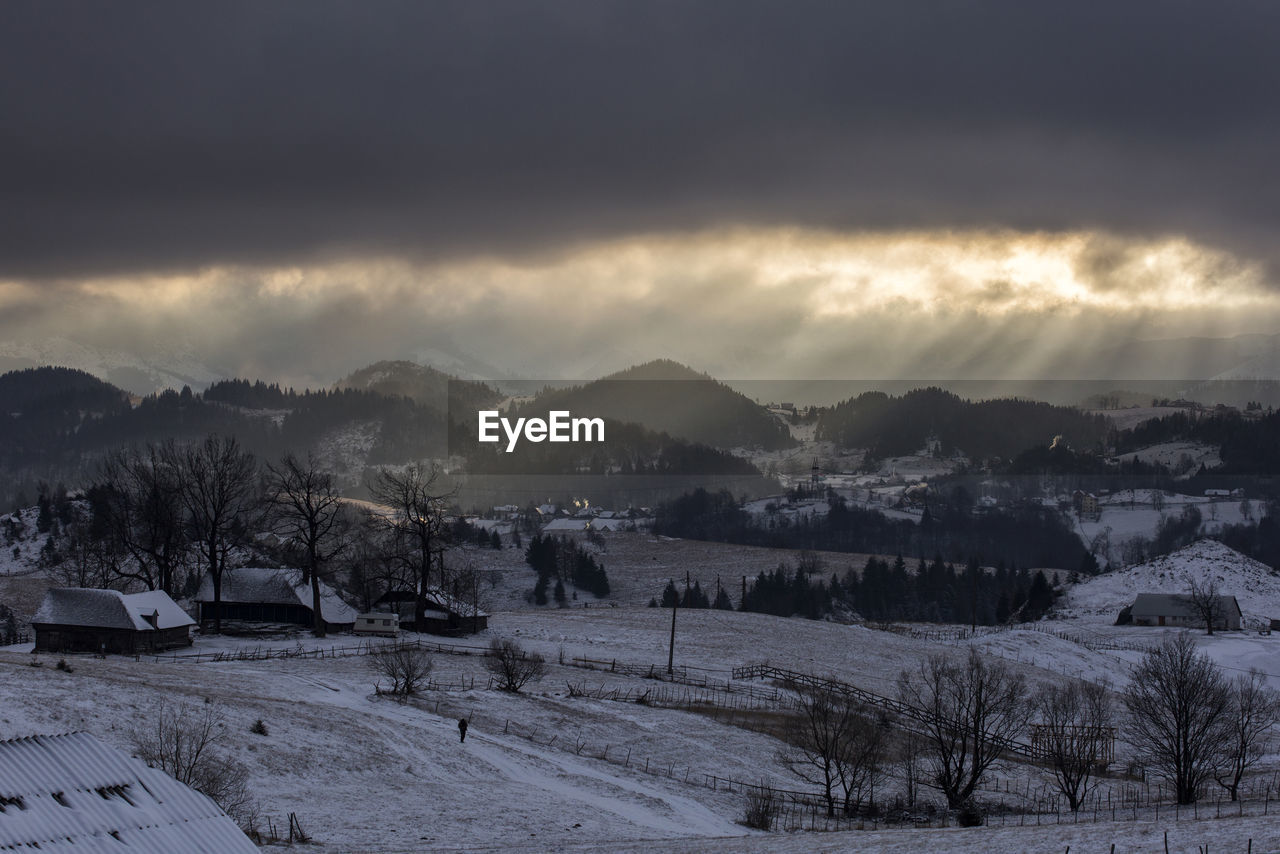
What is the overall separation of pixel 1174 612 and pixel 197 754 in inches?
4162

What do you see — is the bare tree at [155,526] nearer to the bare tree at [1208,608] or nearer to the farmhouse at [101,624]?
the farmhouse at [101,624]

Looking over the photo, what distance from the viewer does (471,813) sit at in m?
39.9

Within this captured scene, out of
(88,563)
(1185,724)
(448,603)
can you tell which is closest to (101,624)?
(448,603)

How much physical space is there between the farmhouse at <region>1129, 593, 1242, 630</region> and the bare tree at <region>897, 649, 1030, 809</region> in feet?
160

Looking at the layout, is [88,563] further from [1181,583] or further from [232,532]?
[1181,583]

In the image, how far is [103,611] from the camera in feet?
224

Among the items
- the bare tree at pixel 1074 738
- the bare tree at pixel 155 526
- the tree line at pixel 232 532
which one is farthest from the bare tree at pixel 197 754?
the bare tree at pixel 155 526

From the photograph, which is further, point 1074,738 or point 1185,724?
point 1074,738

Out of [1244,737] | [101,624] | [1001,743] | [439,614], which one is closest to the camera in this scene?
[1244,737]

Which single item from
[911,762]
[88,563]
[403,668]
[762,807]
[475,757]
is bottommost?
[762,807]

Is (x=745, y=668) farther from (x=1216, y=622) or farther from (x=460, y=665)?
(x=1216, y=622)

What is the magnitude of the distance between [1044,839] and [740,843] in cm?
876

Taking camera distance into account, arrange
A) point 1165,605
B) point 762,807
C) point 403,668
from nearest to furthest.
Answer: point 762,807
point 403,668
point 1165,605

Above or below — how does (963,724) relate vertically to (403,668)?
below
